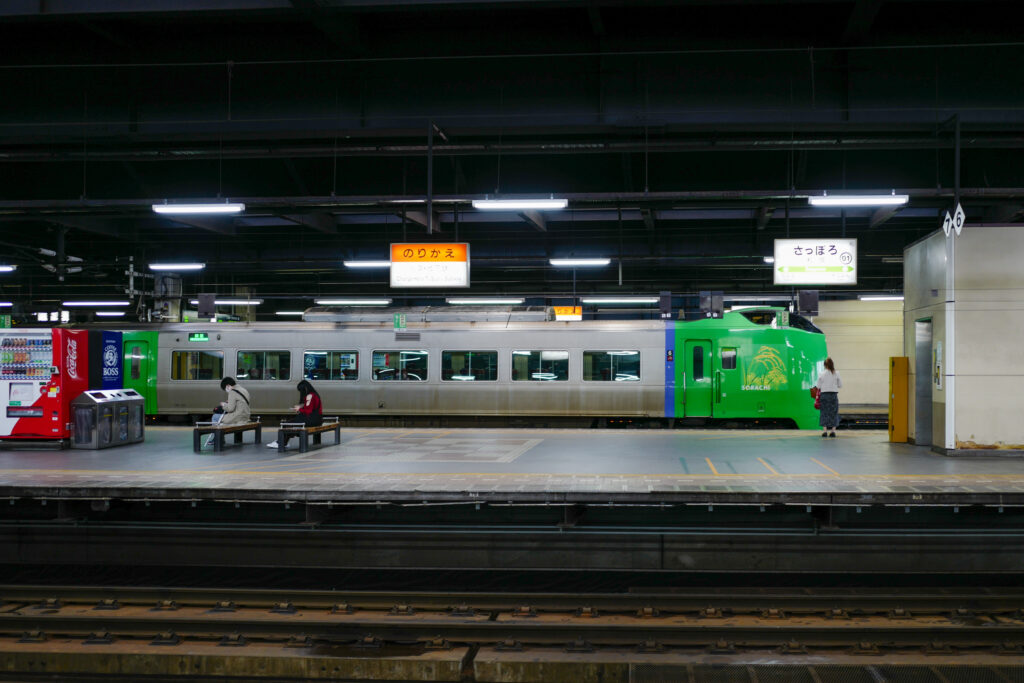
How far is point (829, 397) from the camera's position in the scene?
45.1ft

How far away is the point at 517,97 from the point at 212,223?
1052 cm

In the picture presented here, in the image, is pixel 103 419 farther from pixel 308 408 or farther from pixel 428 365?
pixel 428 365

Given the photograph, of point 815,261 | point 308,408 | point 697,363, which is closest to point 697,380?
point 697,363

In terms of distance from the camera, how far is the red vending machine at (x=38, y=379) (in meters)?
12.3

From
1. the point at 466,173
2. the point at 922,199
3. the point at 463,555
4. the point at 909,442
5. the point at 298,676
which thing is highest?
the point at 466,173

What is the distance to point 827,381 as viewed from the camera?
44.4 feet

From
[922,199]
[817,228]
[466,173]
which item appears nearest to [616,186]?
[466,173]

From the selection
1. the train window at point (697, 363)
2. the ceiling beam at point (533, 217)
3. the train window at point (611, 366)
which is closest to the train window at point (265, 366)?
the ceiling beam at point (533, 217)

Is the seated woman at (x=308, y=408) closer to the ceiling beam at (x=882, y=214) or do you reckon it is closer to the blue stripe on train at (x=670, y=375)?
the blue stripe on train at (x=670, y=375)

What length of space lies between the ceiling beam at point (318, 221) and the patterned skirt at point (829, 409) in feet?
40.3

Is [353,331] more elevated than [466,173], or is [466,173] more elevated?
[466,173]

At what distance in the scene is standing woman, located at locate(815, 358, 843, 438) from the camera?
44.3ft

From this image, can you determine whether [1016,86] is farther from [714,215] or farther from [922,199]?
[714,215]

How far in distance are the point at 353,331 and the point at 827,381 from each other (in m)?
11.3
